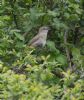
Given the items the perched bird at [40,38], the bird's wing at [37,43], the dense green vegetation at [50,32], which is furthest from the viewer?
Answer: the bird's wing at [37,43]

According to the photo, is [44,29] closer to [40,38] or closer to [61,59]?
[40,38]

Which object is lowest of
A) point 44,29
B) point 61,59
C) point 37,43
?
point 37,43

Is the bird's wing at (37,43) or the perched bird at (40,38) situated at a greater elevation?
the perched bird at (40,38)

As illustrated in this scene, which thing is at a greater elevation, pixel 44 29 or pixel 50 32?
pixel 44 29

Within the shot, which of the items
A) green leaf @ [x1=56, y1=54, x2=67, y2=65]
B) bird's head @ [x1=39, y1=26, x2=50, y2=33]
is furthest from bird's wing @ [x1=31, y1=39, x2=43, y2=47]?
green leaf @ [x1=56, y1=54, x2=67, y2=65]

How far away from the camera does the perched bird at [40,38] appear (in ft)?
16.5

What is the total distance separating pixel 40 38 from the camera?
520 cm

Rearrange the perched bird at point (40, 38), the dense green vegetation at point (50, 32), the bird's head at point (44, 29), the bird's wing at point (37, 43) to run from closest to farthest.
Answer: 1. the dense green vegetation at point (50, 32)
2. the bird's head at point (44, 29)
3. the perched bird at point (40, 38)
4. the bird's wing at point (37, 43)

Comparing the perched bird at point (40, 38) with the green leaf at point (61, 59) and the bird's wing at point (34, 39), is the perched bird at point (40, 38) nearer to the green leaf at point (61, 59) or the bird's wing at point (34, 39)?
the bird's wing at point (34, 39)

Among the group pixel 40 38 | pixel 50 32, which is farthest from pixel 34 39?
pixel 50 32

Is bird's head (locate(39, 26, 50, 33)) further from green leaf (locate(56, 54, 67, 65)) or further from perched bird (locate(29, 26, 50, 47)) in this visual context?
green leaf (locate(56, 54, 67, 65))

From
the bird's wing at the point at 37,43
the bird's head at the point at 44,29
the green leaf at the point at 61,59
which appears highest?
the bird's head at the point at 44,29

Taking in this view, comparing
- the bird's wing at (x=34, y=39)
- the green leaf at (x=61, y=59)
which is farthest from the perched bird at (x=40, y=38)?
the green leaf at (x=61, y=59)

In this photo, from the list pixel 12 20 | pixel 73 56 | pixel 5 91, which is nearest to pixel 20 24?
pixel 12 20
